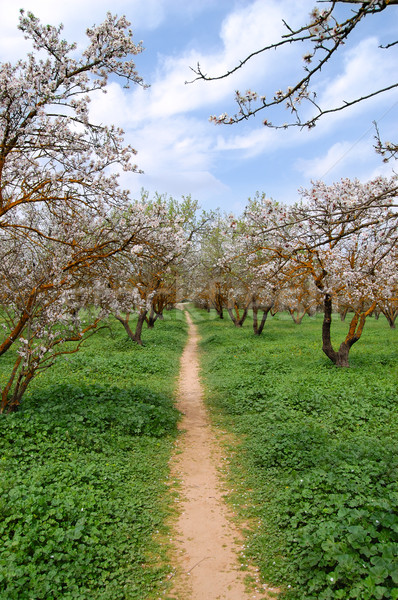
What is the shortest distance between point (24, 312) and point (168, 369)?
778 centimetres

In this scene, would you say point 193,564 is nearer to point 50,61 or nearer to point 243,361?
point 50,61

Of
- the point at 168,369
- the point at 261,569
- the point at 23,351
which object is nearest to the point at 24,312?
the point at 23,351

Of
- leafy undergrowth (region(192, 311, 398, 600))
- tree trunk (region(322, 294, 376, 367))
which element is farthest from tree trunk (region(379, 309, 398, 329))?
leafy undergrowth (region(192, 311, 398, 600))

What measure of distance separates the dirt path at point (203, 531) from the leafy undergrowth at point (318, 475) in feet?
1.02

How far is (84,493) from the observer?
18.1 ft

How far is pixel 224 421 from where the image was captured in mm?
9711

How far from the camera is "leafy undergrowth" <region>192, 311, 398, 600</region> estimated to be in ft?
13.5

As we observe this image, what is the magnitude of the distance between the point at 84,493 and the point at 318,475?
3342 mm

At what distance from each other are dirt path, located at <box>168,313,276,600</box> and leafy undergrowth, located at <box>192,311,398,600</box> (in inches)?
12.2

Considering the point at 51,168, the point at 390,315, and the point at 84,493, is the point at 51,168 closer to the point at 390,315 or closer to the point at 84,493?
the point at 84,493

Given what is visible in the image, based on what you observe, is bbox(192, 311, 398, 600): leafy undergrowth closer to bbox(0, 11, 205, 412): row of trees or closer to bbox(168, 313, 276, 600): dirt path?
bbox(168, 313, 276, 600): dirt path

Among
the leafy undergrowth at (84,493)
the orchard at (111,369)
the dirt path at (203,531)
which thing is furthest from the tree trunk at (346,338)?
the dirt path at (203,531)

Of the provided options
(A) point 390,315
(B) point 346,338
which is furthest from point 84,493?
(A) point 390,315

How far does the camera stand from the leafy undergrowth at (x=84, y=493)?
4.24 m
